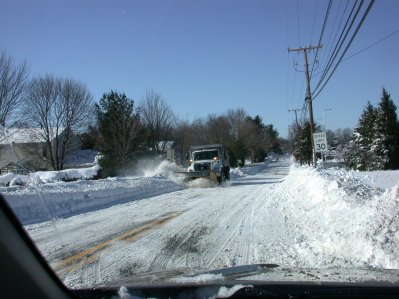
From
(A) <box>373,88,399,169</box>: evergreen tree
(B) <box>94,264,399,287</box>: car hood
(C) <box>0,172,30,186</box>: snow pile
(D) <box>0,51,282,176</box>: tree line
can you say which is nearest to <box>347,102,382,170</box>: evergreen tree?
(A) <box>373,88,399,169</box>: evergreen tree

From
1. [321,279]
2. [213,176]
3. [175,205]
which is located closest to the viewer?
[321,279]

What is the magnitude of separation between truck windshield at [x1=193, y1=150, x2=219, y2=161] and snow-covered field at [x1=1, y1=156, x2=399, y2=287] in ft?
43.6

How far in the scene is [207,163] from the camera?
29.9 metres

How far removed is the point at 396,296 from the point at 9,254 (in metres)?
2.55

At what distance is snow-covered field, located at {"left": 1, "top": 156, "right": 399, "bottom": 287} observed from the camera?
7.02 meters

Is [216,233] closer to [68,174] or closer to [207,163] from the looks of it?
[207,163]

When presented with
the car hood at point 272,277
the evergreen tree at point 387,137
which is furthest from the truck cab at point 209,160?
the evergreen tree at point 387,137

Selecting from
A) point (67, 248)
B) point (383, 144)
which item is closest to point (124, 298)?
point (67, 248)

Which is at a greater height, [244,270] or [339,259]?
[244,270]

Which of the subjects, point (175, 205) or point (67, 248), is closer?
point (67, 248)

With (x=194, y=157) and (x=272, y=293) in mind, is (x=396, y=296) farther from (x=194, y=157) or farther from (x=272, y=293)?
(x=194, y=157)

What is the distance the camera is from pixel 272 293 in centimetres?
344

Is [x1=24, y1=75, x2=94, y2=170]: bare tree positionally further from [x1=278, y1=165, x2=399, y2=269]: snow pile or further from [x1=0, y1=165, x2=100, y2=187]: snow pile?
[x1=278, y1=165, x2=399, y2=269]: snow pile

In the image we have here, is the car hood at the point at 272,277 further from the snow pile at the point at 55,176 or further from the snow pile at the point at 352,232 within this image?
the snow pile at the point at 55,176
